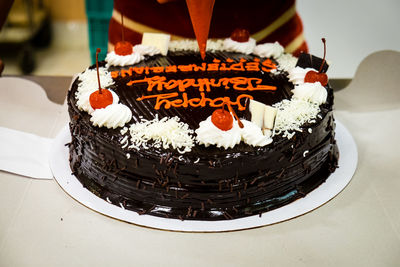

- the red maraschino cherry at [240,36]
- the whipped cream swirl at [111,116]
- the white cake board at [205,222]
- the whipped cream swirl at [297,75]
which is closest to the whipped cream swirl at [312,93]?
the whipped cream swirl at [297,75]

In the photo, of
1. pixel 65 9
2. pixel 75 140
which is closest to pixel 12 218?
pixel 75 140

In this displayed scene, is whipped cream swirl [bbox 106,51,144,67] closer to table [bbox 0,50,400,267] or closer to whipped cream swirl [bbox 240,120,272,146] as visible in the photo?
table [bbox 0,50,400,267]

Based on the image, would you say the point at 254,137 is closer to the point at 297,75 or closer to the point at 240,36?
the point at 297,75

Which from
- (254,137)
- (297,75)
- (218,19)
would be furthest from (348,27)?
(254,137)

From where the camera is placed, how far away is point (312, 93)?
8.41ft

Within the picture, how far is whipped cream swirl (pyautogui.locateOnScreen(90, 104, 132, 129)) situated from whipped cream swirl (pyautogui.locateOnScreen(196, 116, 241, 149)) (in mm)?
413

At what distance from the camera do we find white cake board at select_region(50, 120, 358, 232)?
2180 mm

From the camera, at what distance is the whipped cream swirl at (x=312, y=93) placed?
8.41 feet

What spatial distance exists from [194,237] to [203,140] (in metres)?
0.44

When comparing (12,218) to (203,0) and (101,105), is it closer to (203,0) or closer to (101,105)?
(101,105)

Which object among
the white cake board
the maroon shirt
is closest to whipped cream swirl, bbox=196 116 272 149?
the white cake board

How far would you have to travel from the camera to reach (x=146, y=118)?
2404 millimetres

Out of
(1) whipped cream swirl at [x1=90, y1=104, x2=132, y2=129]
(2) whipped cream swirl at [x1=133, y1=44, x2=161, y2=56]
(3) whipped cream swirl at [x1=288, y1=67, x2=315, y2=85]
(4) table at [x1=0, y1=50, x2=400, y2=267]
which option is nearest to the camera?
(4) table at [x1=0, y1=50, x2=400, y2=267]

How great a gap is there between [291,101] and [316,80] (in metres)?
0.21
